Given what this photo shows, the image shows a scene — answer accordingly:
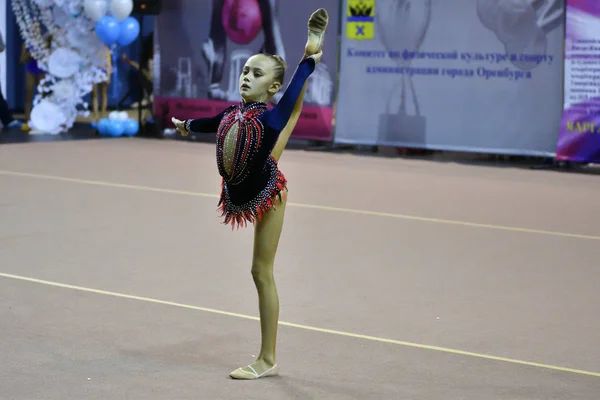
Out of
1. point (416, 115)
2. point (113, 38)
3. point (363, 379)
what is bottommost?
point (363, 379)

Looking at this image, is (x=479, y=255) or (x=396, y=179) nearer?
(x=479, y=255)

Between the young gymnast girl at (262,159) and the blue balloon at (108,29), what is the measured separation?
11.4 meters

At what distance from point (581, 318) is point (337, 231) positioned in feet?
9.87

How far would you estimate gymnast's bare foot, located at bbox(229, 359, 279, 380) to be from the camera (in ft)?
14.9

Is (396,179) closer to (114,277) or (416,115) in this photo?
(416,115)

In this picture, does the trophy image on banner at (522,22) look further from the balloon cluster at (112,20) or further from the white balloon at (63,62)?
the white balloon at (63,62)

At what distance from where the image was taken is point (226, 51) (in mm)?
16141

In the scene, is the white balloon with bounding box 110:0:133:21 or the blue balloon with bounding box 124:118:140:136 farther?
the blue balloon with bounding box 124:118:140:136

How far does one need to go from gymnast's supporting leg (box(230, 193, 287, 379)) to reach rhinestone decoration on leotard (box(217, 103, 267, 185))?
0.22m

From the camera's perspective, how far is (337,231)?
8617mm

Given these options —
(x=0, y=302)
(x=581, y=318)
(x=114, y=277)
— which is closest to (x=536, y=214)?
(x=581, y=318)

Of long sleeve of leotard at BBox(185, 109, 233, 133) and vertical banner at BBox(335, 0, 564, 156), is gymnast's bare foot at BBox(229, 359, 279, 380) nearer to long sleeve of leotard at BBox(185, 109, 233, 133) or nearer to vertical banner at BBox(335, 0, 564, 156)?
long sleeve of leotard at BBox(185, 109, 233, 133)

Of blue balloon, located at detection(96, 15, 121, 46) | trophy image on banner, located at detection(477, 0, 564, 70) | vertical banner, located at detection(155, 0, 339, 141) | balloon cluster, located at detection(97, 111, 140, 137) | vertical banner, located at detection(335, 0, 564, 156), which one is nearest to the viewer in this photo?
trophy image on banner, located at detection(477, 0, 564, 70)

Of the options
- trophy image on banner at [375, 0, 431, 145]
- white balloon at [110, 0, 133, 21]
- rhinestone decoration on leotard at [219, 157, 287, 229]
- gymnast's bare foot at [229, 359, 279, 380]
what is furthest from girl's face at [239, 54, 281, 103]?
white balloon at [110, 0, 133, 21]
